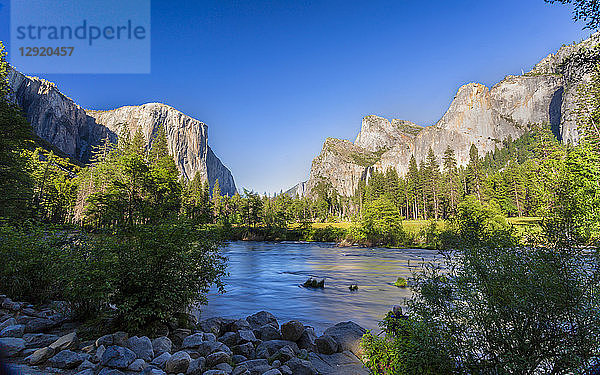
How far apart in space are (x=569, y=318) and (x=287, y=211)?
96.4 meters

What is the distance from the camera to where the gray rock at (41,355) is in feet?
19.4

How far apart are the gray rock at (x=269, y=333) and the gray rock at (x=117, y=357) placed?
4.55 m

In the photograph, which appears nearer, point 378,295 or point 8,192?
point 378,295

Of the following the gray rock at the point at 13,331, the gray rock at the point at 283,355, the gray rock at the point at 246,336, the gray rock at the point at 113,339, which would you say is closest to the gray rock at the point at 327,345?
the gray rock at the point at 283,355

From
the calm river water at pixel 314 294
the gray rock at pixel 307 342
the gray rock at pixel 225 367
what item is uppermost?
the gray rock at pixel 225 367

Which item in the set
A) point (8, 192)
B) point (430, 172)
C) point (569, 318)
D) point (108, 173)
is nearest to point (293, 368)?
point (569, 318)

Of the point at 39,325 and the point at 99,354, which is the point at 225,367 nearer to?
the point at 99,354

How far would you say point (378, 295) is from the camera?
20.5 metres

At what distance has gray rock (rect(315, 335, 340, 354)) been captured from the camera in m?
8.88

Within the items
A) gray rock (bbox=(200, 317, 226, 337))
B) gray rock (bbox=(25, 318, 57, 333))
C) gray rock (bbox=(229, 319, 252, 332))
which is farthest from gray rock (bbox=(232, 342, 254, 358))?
gray rock (bbox=(25, 318, 57, 333))

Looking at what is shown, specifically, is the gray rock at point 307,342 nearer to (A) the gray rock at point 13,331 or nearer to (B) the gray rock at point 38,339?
(B) the gray rock at point 38,339

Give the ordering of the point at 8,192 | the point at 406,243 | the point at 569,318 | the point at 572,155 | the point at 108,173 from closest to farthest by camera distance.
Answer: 1. the point at 569,318
2. the point at 8,192
3. the point at 572,155
4. the point at 108,173
5. the point at 406,243

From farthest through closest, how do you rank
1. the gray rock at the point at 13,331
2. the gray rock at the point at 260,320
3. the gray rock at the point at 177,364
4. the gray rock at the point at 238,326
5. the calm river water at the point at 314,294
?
1. the calm river water at the point at 314,294
2. the gray rock at the point at 260,320
3. the gray rock at the point at 238,326
4. the gray rock at the point at 13,331
5. the gray rock at the point at 177,364

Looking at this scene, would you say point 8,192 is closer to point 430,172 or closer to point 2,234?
point 2,234
